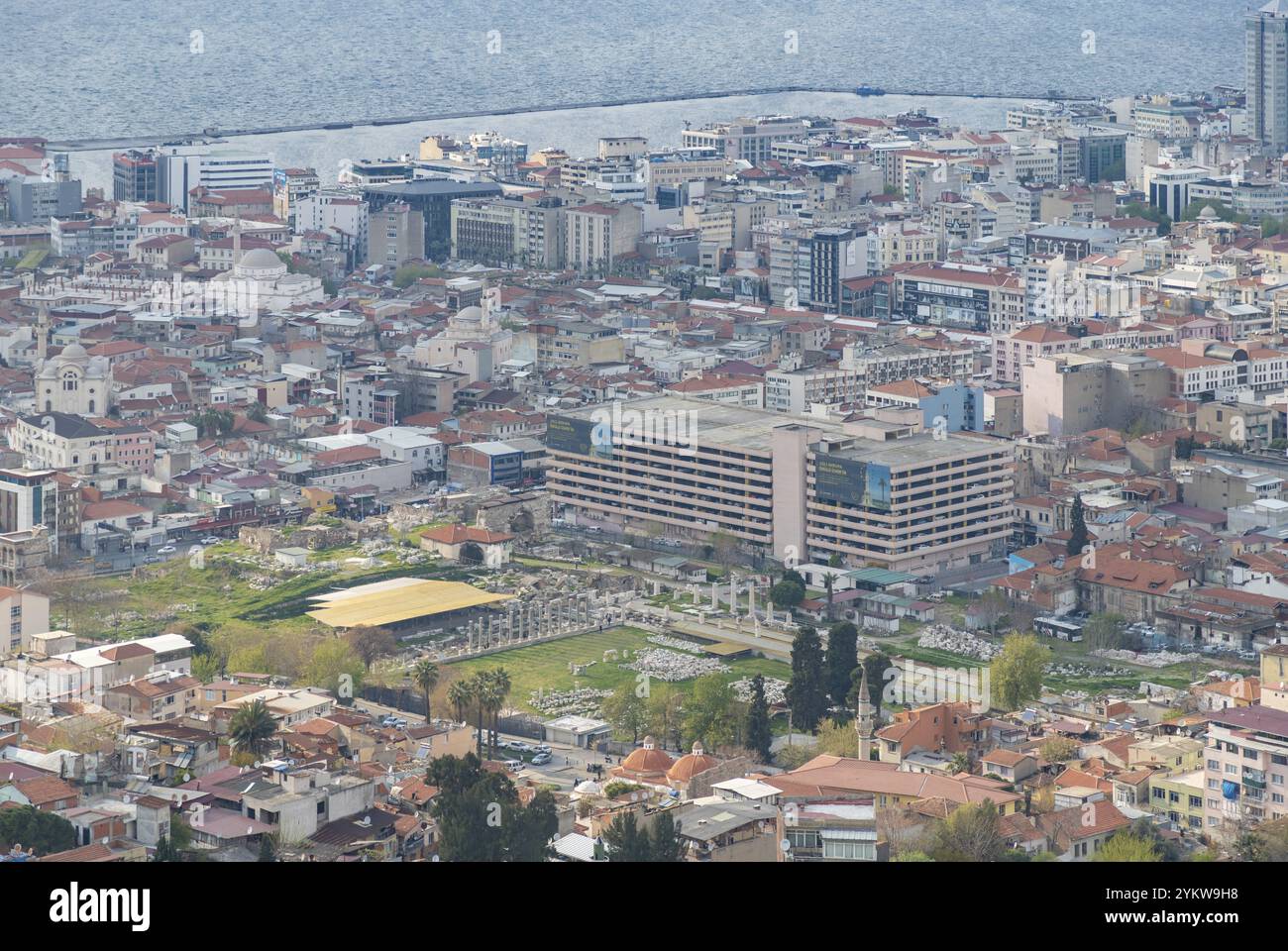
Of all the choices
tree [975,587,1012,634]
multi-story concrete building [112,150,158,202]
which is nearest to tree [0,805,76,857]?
tree [975,587,1012,634]

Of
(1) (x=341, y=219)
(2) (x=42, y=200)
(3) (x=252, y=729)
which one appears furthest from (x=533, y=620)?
(2) (x=42, y=200)

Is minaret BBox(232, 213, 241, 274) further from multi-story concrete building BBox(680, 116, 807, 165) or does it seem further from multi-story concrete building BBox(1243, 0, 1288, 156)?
multi-story concrete building BBox(1243, 0, 1288, 156)

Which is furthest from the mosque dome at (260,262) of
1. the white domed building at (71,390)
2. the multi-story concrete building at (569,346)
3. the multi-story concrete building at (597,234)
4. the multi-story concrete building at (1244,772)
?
the multi-story concrete building at (1244,772)

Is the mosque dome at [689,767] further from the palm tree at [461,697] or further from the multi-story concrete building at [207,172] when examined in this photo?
the multi-story concrete building at [207,172]

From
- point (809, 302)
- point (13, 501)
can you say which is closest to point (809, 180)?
point (809, 302)

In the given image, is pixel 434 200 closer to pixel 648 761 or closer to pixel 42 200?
pixel 42 200
